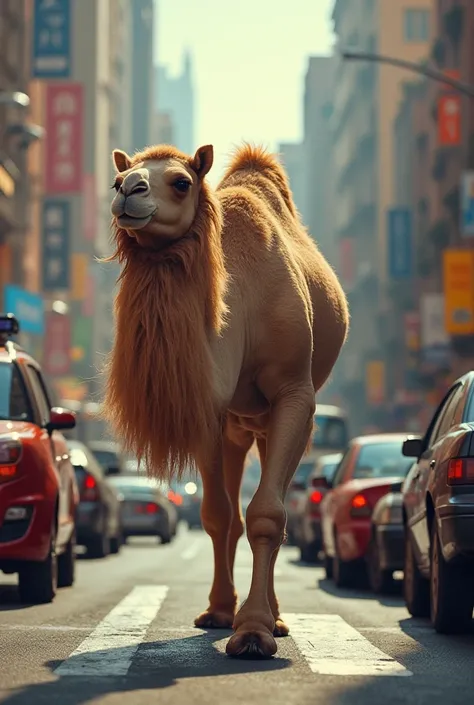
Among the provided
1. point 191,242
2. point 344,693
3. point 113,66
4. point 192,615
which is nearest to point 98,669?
point 344,693

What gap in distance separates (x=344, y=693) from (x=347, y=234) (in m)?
112

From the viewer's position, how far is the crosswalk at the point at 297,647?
799 centimetres

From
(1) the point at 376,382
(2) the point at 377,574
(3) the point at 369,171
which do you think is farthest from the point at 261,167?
(3) the point at 369,171

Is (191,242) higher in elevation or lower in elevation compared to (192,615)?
higher

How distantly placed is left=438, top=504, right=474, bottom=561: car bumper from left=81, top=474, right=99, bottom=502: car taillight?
1348 centimetres

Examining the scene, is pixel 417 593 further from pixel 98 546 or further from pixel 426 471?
pixel 98 546

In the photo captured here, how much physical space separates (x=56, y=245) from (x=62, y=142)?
405cm

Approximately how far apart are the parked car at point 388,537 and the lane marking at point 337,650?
327cm

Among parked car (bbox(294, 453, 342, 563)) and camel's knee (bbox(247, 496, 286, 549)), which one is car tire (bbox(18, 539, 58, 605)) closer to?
camel's knee (bbox(247, 496, 286, 549))

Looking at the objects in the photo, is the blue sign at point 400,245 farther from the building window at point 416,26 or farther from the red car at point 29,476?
the red car at point 29,476

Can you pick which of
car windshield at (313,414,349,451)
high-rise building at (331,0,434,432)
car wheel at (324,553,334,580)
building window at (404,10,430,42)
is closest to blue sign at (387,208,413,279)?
high-rise building at (331,0,434,432)

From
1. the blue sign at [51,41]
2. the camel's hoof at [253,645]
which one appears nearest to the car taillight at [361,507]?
the camel's hoof at [253,645]

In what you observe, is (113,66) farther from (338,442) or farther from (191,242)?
(191,242)

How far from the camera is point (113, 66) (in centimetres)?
12838
